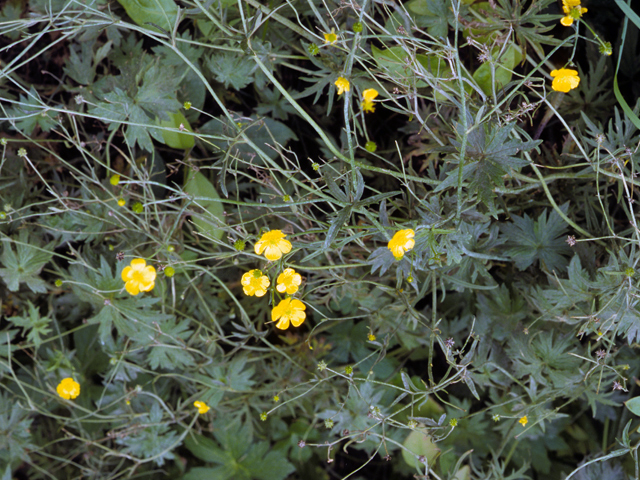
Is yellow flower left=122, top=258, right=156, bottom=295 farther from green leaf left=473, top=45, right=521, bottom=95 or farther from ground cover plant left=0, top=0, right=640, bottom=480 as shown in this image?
green leaf left=473, top=45, right=521, bottom=95

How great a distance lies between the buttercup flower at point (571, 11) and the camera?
36.4 inches

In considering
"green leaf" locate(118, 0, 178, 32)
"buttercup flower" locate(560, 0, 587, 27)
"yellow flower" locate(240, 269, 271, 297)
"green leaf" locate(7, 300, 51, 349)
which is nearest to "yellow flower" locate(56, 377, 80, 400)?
"green leaf" locate(7, 300, 51, 349)

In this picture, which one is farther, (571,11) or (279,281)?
(279,281)

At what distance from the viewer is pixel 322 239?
1.45 m

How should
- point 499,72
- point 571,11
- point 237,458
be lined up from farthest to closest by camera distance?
point 237,458 < point 499,72 < point 571,11

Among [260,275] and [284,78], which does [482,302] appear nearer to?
[260,275]

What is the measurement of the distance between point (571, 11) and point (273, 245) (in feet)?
2.61

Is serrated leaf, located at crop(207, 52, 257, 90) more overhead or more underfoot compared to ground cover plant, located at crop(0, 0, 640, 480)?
more overhead

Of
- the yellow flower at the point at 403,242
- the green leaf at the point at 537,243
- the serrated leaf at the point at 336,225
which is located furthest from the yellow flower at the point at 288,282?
the green leaf at the point at 537,243

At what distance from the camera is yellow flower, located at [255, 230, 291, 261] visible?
103 cm

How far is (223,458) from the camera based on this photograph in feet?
6.08

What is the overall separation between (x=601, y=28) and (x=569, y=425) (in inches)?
57.6

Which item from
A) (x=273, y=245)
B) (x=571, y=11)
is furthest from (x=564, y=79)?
(x=273, y=245)

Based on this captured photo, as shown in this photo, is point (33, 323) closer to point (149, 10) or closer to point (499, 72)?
point (149, 10)
